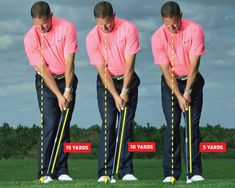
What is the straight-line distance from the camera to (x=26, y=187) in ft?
35.8

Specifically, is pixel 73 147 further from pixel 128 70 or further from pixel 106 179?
pixel 128 70

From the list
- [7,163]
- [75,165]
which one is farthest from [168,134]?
[7,163]

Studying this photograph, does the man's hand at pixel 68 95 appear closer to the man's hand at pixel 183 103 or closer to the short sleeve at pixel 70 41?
the short sleeve at pixel 70 41

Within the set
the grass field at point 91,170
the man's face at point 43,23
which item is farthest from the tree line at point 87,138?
the man's face at point 43,23

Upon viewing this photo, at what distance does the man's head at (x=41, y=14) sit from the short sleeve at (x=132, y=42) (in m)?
1.30

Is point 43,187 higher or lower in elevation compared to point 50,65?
lower

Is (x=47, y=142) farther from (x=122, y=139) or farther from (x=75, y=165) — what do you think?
(x=75, y=165)

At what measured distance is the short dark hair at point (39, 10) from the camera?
11.4 metres

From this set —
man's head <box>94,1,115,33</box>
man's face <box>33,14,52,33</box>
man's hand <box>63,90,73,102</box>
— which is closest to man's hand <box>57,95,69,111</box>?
man's hand <box>63,90,73,102</box>

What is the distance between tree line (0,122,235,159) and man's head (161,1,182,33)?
6872 millimetres

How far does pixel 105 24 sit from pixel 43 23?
100 cm

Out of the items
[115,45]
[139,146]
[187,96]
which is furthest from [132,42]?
[139,146]

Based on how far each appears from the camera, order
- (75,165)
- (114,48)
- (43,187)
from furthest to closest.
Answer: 1. (75,165)
2. (114,48)
3. (43,187)

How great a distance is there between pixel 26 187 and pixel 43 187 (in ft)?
0.93
